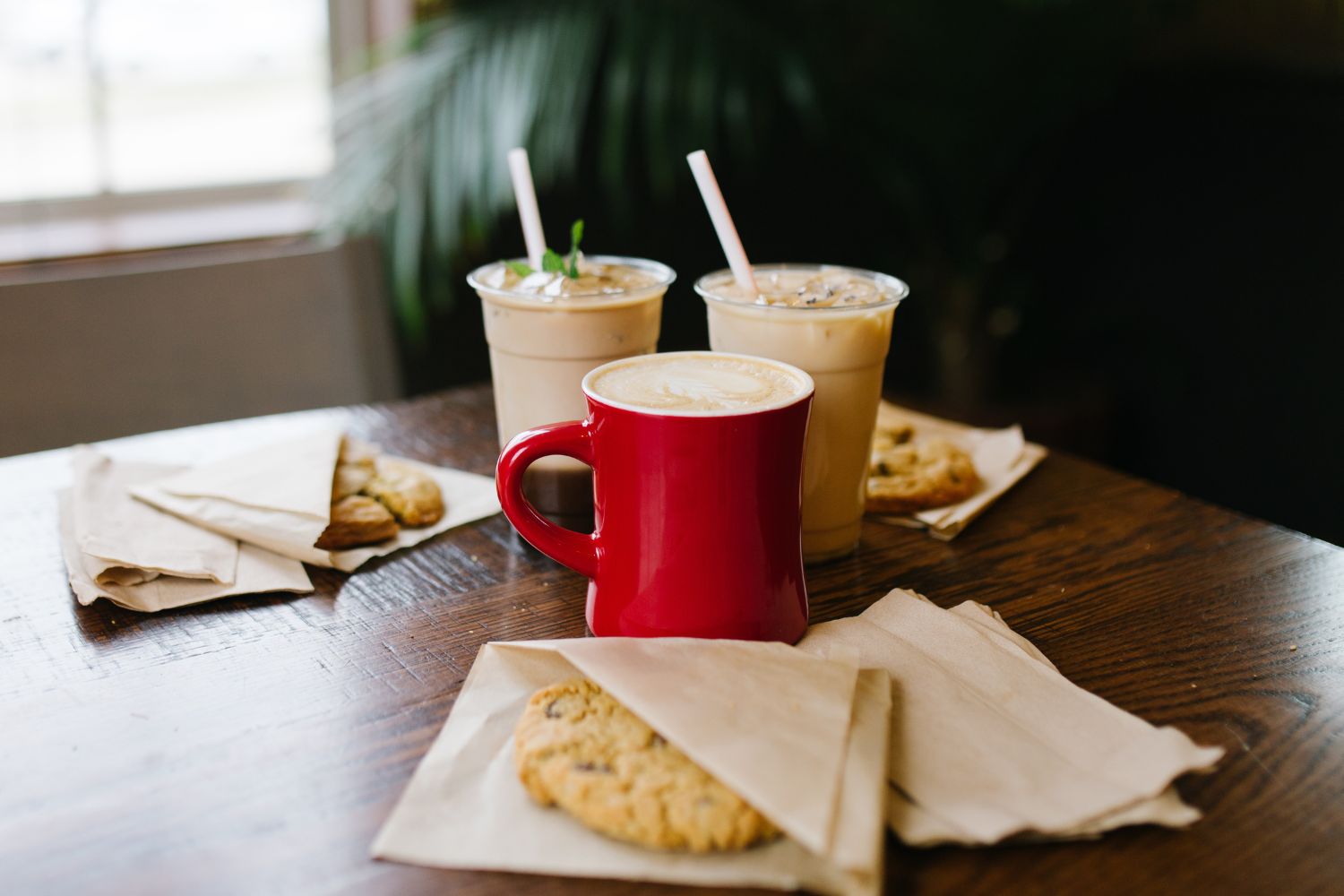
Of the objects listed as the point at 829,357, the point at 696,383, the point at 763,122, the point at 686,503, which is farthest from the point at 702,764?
the point at 763,122

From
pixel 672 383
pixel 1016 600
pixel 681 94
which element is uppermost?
pixel 681 94

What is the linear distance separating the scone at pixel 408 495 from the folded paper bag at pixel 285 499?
0.03ft

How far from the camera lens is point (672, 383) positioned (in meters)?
0.77

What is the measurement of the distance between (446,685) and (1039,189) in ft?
9.07

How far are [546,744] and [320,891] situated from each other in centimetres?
14

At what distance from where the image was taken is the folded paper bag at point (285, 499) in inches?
35.3

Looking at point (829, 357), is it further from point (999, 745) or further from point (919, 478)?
point (999, 745)

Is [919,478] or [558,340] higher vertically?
[558,340]

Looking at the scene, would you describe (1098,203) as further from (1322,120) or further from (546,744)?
(546,744)

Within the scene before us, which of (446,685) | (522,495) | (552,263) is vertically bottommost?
(446,685)

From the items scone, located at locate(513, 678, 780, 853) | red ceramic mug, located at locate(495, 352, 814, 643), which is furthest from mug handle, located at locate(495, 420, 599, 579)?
scone, located at locate(513, 678, 780, 853)

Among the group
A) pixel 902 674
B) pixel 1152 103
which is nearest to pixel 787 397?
pixel 902 674

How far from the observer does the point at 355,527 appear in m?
0.93

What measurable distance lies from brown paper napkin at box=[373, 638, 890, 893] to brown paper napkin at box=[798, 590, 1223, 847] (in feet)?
0.10
